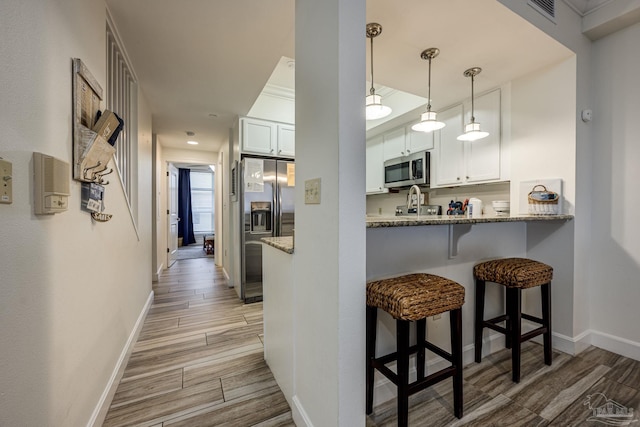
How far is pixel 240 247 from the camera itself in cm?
343

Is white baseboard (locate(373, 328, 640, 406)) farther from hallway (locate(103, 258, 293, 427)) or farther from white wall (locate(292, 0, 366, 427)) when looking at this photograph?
hallway (locate(103, 258, 293, 427))

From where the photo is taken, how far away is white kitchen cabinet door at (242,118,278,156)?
3.38m

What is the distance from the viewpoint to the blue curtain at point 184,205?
8.46 metres

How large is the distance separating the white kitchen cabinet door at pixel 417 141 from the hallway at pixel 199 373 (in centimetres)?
282

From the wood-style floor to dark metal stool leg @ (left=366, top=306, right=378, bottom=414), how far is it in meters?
0.12

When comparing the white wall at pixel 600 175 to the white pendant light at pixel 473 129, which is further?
the white pendant light at pixel 473 129

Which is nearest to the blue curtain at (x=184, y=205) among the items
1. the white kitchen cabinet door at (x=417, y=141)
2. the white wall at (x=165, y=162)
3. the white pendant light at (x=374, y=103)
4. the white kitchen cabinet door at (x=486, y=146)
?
the white wall at (x=165, y=162)

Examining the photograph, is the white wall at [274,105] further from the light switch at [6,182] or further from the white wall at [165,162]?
the light switch at [6,182]

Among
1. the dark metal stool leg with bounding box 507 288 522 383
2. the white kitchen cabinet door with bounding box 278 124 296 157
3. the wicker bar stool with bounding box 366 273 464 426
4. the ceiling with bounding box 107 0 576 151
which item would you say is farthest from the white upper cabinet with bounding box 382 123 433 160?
the wicker bar stool with bounding box 366 273 464 426

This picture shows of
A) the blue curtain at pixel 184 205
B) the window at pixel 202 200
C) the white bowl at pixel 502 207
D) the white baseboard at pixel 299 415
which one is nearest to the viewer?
the white baseboard at pixel 299 415

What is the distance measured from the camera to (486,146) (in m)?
2.57

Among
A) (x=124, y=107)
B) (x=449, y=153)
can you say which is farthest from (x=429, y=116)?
(x=124, y=107)

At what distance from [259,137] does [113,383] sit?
281cm

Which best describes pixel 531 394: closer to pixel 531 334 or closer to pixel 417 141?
pixel 531 334
